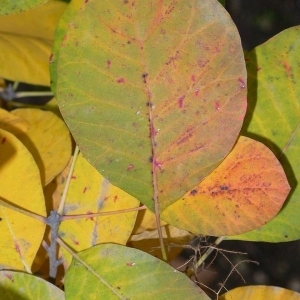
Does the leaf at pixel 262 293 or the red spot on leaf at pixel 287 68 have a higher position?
the red spot on leaf at pixel 287 68

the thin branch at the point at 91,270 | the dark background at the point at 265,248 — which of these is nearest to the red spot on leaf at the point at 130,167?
the thin branch at the point at 91,270

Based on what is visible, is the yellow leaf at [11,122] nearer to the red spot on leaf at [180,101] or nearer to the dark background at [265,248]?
the red spot on leaf at [180,101]

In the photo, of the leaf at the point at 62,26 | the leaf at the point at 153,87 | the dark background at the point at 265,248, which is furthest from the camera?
the dark background at the point at 265,248

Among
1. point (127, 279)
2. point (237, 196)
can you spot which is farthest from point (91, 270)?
point (237, 196)

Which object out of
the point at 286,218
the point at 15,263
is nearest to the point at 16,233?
the point at 15,263

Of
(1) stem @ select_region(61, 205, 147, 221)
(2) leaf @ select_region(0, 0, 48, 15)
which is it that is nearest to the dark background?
(1) stem @ select_region(61, 205, 147, 221)

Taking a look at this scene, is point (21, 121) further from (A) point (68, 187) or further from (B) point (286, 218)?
(B) point (286, 218)
